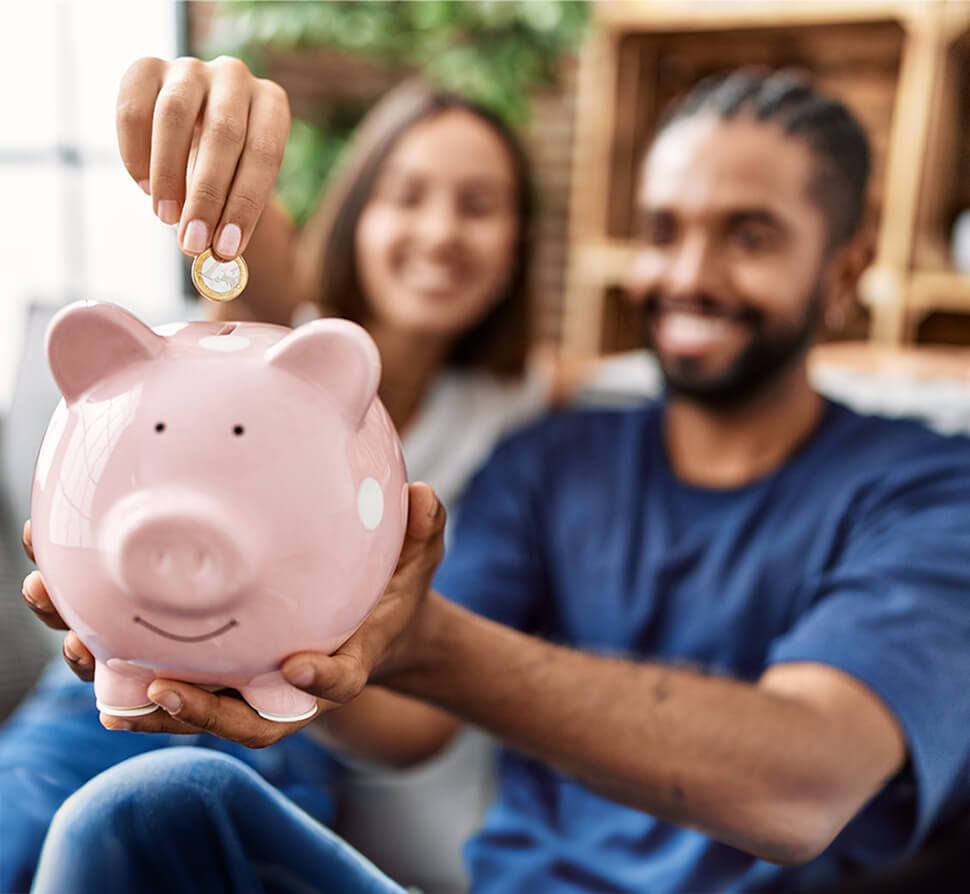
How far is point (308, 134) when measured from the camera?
7.34ft

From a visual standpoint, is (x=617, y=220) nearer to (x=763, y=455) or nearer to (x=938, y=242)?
→ (x=938, y=242)

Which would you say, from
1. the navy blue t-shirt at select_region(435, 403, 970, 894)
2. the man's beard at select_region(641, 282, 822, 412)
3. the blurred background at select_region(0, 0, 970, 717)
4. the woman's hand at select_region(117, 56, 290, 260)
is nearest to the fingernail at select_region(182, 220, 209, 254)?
the woman's hand at select_region(117, 56, 290, 260)

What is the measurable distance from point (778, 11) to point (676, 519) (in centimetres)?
164

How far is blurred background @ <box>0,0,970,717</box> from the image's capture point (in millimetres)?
2098

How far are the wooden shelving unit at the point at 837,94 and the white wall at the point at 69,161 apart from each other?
3.49ft

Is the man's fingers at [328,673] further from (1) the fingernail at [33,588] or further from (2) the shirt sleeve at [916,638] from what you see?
(2) the shirt sleeve at [916,638]

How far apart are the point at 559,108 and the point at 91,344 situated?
8.56 ft

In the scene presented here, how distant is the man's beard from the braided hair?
0.12m

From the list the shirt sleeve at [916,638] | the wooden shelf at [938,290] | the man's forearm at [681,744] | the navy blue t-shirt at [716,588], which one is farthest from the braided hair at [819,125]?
the wooden shelf at [938,290]

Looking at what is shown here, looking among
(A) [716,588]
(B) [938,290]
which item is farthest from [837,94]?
(A) [716,588]

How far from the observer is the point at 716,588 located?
0.93 metres

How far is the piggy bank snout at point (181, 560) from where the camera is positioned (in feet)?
1.28

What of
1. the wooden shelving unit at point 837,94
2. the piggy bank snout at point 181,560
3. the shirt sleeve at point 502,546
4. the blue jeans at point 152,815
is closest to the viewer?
the piggy bank snout at point 181,560

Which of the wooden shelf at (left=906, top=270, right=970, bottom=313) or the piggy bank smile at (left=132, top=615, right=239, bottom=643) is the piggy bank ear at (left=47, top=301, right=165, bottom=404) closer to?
the piggy bank smile at (left=132, top=615, right=239, bottom=643)
